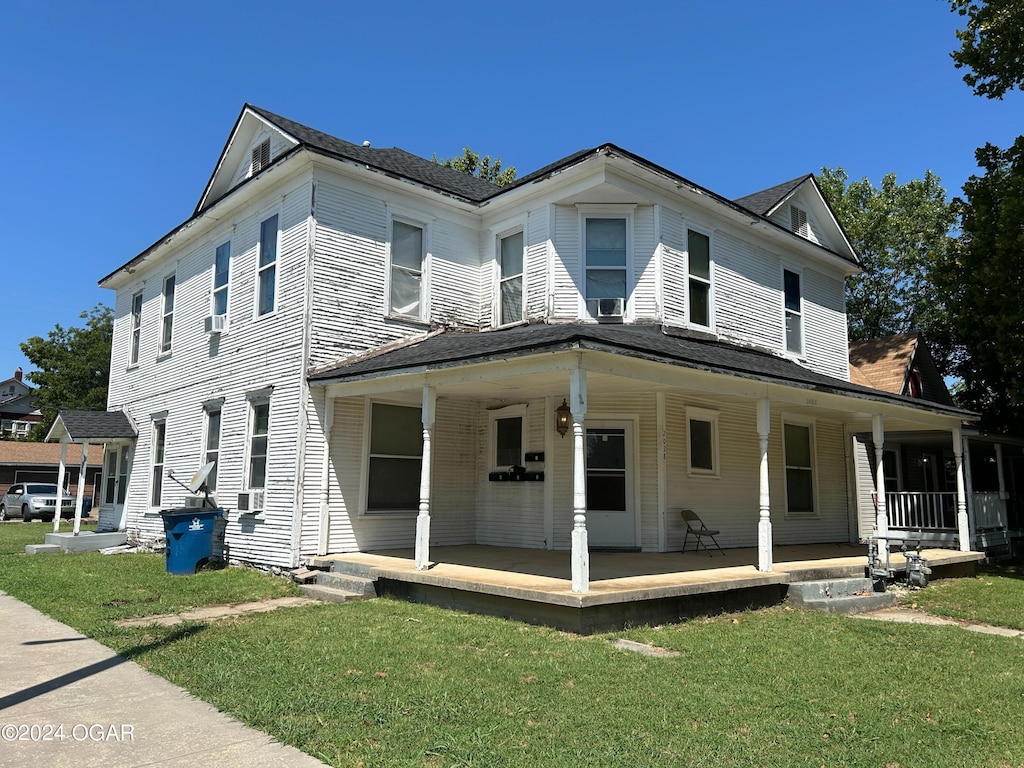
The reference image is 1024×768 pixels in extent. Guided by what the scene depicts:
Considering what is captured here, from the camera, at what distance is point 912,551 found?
12.5 metres

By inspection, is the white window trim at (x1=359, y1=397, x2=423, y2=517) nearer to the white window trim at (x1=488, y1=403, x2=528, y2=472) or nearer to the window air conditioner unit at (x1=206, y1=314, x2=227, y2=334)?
the white window trim at (x1=488, y1=403, x2=528, y2=472)

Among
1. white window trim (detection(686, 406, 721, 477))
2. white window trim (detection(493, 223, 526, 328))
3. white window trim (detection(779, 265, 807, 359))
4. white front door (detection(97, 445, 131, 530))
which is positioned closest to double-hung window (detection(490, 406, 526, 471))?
white window trim (detection(493, 223, 526, 328))

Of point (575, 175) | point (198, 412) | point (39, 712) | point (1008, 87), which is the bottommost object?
point (39, 712)

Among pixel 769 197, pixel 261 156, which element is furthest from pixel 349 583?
pixel 769 197

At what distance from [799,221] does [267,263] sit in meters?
11.3

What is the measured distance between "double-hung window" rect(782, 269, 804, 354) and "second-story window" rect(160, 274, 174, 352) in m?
13.5

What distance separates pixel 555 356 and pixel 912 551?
27.4 feet

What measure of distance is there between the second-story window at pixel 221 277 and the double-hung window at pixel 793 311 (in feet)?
37.1

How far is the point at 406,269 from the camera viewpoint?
12773 millimetres

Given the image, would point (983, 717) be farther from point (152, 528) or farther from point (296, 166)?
point (152, 528)

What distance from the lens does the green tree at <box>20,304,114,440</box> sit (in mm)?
46062

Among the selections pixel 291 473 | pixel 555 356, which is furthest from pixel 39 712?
pixel 291 473

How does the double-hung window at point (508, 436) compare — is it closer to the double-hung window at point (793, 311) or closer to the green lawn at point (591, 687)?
the green lawn at point (591, 687)

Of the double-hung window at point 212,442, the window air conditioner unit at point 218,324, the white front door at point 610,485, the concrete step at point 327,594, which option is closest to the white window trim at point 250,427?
the double-hung window at point 212,442
